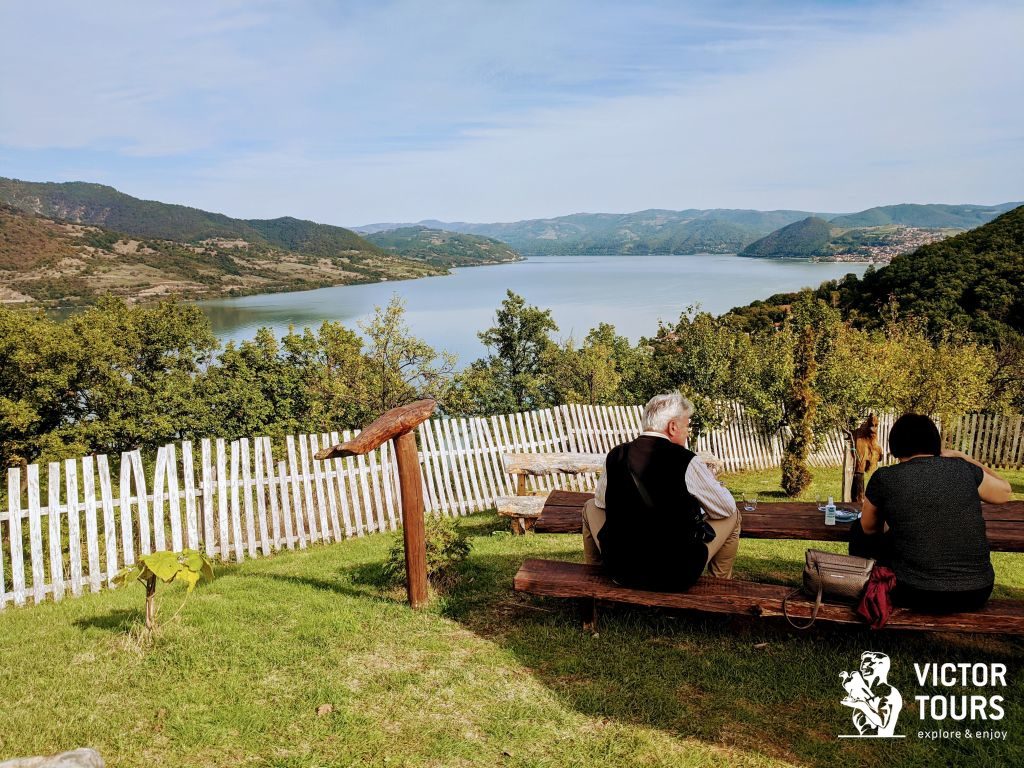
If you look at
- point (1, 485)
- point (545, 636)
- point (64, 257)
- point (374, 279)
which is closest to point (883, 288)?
point (545, 636)

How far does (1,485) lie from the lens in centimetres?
2298

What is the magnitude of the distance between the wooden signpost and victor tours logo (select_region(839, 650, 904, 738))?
3051 mm

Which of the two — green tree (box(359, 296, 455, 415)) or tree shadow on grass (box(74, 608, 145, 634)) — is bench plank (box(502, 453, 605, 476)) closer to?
tree shadow on grass (box(74, 608, 145, 634))

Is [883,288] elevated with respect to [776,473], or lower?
elevated

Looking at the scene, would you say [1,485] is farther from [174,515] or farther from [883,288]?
[883,288]

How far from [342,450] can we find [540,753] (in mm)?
2383

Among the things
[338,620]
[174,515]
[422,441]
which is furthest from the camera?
[422,441]

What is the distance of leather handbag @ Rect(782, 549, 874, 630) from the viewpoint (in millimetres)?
3701

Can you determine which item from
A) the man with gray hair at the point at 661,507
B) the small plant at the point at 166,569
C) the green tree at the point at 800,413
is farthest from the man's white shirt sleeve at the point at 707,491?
the green tree at the point at 800,413

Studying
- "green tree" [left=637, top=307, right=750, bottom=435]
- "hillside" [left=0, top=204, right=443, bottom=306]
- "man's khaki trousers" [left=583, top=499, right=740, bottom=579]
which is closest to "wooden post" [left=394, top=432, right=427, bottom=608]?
"man's khaki trousers" [left=583, top=499, right=740, bottom=579]

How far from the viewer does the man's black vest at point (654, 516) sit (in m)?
3.90

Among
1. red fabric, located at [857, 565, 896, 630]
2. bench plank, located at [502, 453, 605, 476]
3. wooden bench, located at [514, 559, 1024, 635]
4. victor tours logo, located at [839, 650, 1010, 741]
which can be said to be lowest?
victor tours logo, located at [839, 650, 1010, 741]

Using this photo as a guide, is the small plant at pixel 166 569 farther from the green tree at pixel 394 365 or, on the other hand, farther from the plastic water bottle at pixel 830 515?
the green tree at pixel 394 365

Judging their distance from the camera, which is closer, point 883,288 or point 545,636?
point 545,636
